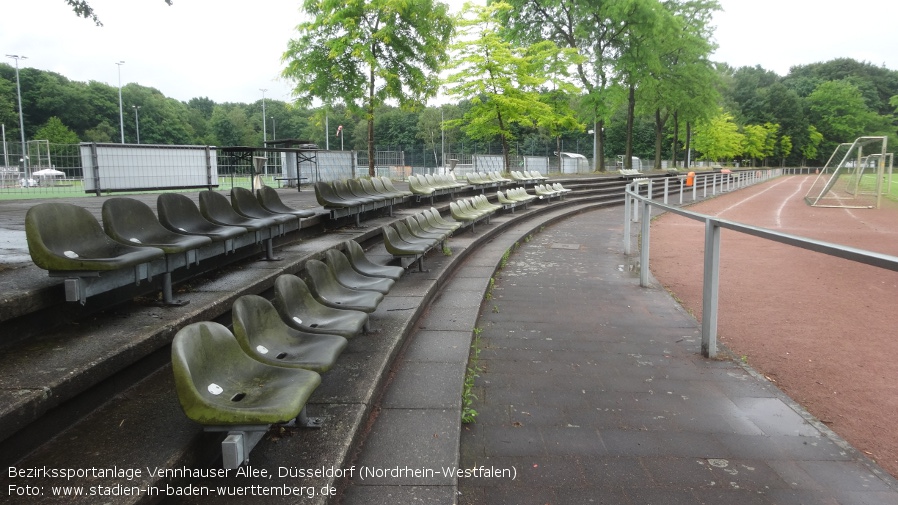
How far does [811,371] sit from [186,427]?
4951 millimetres

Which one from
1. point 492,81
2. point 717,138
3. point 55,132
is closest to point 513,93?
point 492,81

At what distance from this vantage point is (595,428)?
136 inches

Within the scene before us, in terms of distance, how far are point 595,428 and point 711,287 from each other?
2.08 m

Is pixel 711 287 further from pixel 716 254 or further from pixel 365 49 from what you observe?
pixel 365 49

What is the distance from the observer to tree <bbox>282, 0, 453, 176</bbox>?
39.3 feet

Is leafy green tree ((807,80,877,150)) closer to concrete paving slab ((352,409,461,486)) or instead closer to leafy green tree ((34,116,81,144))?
leafy green tree ((34,116,81,144))

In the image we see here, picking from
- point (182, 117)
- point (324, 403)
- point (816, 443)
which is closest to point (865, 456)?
point (816, 443)

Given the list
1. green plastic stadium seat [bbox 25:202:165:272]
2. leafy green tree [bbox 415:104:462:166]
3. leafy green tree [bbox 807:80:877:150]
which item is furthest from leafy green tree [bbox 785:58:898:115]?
green plastic stadium seat [bbox 25:202:165:272]

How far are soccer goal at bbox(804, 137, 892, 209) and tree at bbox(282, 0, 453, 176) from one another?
20269 millimetres

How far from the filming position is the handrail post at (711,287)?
4.77 meters

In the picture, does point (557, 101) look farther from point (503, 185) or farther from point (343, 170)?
point (343, 170)

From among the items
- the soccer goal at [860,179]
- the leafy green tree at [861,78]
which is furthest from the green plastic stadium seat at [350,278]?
the leafy green tree at [861,78]

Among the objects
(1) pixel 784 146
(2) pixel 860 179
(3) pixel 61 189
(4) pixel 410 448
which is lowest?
(4) pixel 410 448

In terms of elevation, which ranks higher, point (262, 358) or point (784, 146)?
point (784, 146)
